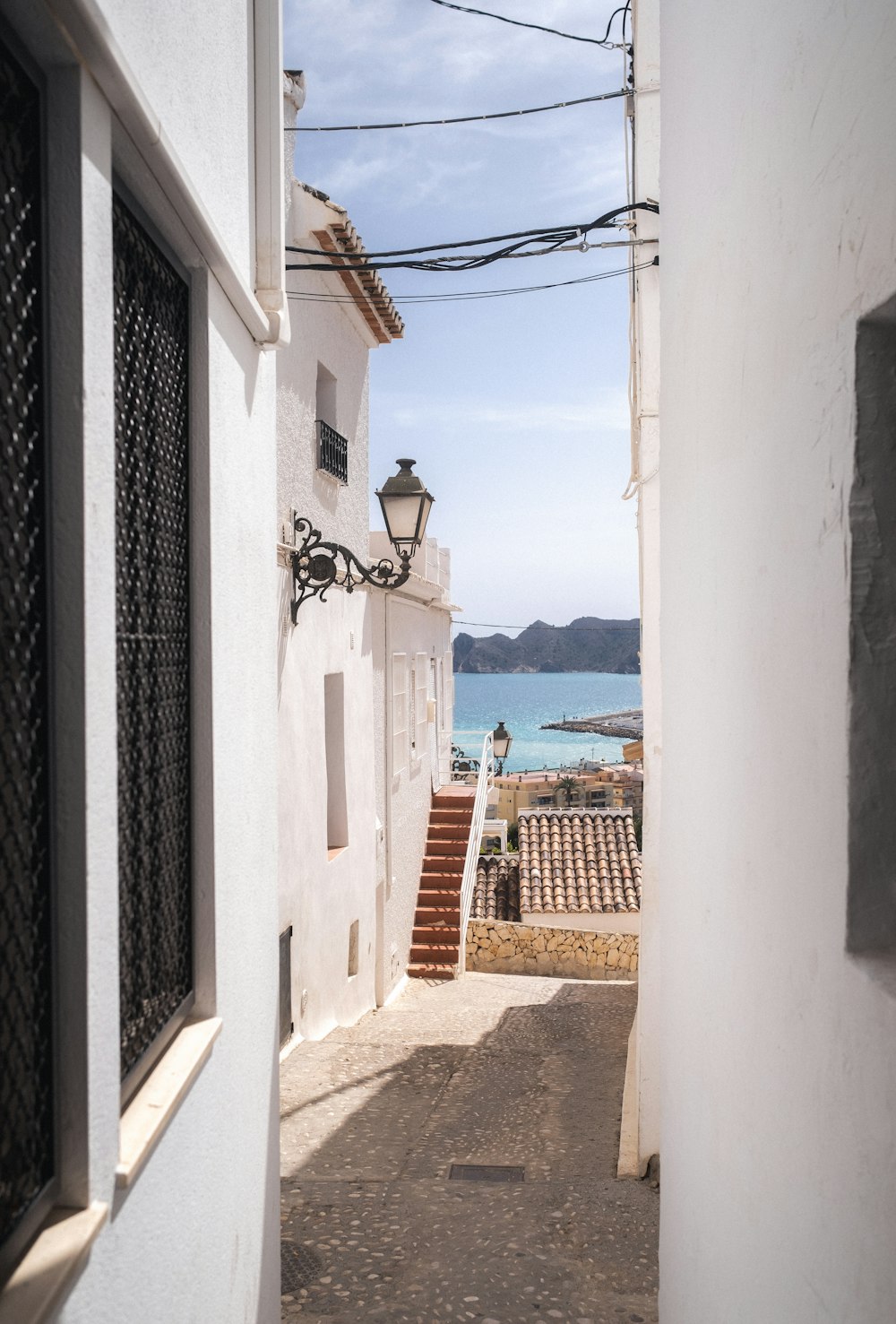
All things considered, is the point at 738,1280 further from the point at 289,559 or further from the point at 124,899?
the point at 289,559

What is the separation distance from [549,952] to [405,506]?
984 cm

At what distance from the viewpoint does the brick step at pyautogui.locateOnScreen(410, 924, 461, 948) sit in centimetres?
1477

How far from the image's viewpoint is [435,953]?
47.9ft

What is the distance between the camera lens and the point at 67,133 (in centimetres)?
180

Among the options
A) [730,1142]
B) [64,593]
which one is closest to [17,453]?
→ [64,593]

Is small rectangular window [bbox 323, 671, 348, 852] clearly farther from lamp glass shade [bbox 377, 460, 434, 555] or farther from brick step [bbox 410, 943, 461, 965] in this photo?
brick step [bbox 410, 943, 461, 965]

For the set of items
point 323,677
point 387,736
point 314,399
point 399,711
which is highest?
point 314,399

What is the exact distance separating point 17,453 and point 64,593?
9.9 inches

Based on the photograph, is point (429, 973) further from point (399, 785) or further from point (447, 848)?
point (399, 785)

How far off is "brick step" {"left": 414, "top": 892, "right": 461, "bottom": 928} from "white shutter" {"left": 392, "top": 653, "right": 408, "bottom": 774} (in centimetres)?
228

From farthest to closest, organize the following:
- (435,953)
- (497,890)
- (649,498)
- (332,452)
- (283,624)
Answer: (497,890), (435,953), (332,452), (283,624), (649,498)

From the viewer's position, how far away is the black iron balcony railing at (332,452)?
9.57m

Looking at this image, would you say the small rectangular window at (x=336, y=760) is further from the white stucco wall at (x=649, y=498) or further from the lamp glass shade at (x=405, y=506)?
the white stucco wall at (x=649, y=498)

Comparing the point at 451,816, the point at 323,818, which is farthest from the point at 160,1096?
the point at 451,816
